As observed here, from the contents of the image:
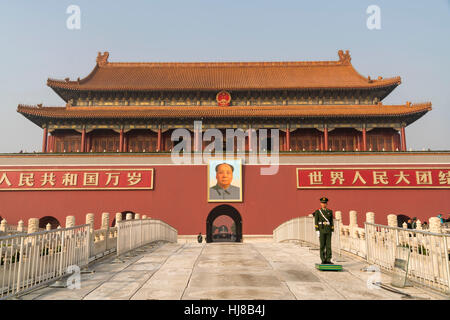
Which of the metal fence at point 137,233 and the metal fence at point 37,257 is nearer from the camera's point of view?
the metal fence at point 37,257

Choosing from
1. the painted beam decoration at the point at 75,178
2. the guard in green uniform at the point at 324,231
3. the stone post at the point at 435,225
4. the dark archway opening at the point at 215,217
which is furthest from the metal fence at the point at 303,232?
the painted beam decoration at the point at 75,178

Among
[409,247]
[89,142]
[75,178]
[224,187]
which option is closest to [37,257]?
[409,247]

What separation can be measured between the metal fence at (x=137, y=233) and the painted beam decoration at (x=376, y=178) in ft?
29.6

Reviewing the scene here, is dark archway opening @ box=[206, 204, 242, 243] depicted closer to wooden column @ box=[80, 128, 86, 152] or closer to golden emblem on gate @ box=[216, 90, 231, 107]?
golden emblem on gate @ box=[216, 90, 231, 107]

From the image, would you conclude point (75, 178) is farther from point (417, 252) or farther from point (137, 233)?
point (417, 252)

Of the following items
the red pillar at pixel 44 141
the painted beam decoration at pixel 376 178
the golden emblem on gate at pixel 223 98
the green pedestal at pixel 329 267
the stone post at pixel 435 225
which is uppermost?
the golden emblem on gate at pixel 223 98

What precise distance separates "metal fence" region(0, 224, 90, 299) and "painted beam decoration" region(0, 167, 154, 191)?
13.2m

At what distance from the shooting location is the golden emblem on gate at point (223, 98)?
25.4m

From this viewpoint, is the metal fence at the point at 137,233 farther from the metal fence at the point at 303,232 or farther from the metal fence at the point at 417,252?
the metal fence at the point at 417,252

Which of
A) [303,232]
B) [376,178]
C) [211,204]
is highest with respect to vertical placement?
[376,178]

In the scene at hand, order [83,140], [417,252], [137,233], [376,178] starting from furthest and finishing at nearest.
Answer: [83,140]
[376,178]
[137,233]
[417,252]

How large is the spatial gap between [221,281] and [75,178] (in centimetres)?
1685

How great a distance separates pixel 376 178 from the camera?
2078 cm

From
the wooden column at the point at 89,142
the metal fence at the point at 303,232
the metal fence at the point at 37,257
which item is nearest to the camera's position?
the metal fence at the point at 37,257
